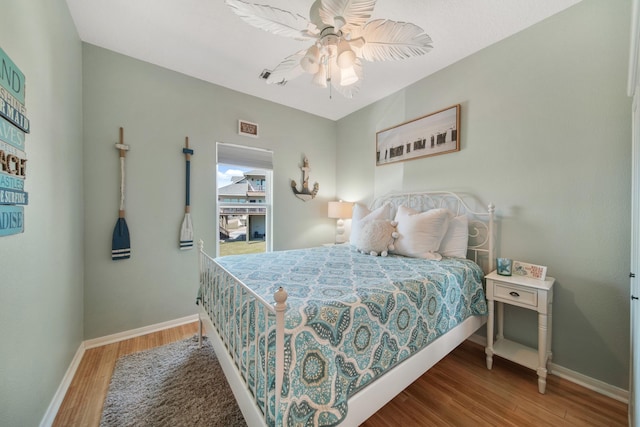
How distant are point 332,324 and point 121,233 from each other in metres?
2.28

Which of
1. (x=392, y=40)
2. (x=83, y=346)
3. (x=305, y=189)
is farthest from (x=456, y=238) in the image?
(x=83, y=346)

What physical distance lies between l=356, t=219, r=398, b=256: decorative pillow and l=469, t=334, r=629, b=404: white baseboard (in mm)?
1475

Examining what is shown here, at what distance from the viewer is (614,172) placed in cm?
156

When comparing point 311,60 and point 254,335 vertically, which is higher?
point 311,60

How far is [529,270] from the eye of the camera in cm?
180

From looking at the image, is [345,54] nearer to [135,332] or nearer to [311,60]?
[311,60]

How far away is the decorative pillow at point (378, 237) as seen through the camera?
7.34 feet

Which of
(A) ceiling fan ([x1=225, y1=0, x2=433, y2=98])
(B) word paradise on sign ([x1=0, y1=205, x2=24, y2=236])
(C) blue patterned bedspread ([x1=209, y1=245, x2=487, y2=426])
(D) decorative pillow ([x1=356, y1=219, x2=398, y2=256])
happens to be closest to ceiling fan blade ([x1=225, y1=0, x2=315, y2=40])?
(A) ceiling fan ([x1=225, y1=0, x2=433, y2=98])

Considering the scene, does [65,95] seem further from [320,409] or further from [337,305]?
[320,409]

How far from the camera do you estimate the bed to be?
34.3 inches

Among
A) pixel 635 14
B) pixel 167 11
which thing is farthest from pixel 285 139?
pixel 635 14

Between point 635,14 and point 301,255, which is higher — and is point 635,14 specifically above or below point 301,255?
above

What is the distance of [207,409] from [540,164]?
2.93m

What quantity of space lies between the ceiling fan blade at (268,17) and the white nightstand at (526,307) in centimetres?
219
